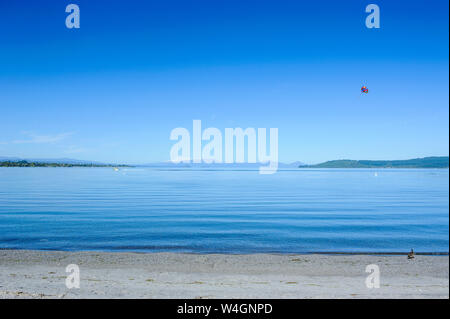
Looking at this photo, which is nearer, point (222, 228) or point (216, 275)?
point (216, 275)

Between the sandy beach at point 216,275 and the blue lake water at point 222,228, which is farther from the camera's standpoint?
the blue lake water at point 222,228

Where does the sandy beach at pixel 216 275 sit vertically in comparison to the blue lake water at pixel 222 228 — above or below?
above

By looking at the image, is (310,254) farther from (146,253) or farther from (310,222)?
(310,222)

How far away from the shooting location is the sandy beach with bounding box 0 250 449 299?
994 centimetres

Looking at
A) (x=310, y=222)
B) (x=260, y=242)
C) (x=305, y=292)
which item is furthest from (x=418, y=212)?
(x=305, y=292)

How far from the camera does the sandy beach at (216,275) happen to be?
9.94 metres

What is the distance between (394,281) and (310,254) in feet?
17.0

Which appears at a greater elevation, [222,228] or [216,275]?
[216,275]

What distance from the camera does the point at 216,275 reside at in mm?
12406

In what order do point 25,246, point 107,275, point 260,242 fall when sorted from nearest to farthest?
point 107,275 → point 25,246 → point 260,242

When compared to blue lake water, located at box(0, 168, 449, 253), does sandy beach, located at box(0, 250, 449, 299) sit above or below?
above

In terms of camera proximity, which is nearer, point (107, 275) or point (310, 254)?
point (107, 275)

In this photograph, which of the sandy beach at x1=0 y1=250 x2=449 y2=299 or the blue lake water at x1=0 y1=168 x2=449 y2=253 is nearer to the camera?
the sandy beach at x1=0 y1=250 x2=449 y2=299
